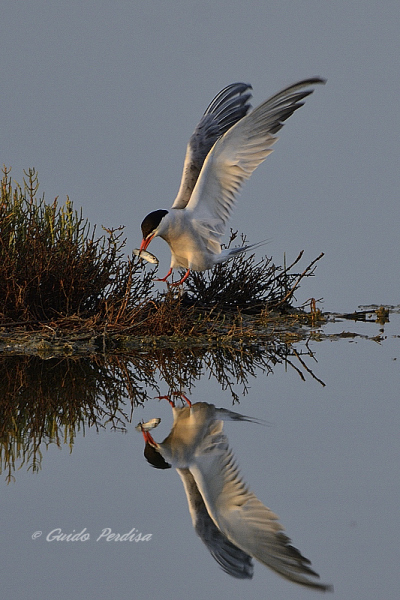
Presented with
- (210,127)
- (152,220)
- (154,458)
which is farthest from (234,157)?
(154,458)

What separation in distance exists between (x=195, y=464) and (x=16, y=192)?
213 inches

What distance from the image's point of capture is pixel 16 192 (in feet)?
30.5

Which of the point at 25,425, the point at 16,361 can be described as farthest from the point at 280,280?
the point at 25,425

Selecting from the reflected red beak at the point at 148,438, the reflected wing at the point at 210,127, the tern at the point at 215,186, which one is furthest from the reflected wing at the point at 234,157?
the reflected red beak at the point at 148,438

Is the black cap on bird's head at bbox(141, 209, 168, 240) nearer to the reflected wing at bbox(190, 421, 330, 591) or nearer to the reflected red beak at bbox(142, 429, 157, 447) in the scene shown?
the reflected red beak at bbox(142, 429, 157, 447)

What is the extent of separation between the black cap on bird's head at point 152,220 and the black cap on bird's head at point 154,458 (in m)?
3.90

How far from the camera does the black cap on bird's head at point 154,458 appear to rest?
4648 mm

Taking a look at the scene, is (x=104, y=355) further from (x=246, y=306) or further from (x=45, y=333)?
(x=246, y=306)

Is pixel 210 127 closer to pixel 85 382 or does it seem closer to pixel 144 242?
pixel 144 242

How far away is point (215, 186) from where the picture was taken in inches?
350

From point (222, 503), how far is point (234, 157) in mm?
4896

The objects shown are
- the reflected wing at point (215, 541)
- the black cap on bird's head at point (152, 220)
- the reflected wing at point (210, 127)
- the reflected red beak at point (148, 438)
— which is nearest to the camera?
the reflected wing at point (215, 541)

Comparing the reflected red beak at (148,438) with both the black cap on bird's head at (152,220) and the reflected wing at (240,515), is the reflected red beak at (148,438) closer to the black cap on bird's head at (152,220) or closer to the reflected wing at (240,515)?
the reflected wing at (240,515)

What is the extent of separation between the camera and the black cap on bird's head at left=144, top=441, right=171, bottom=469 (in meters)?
4.65
